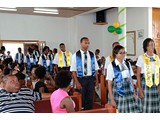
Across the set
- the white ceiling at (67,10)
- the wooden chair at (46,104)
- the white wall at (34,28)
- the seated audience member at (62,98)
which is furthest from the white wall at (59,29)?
the seated audience member at (62,98)

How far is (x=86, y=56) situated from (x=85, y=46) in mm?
178

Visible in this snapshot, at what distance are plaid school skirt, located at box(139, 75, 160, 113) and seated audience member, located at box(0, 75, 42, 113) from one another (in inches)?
64.2

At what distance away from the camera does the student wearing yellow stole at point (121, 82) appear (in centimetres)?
301

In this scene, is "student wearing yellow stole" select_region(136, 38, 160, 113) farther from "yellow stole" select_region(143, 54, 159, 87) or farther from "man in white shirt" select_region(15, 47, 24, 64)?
"man in white shirt" select_region(15, 47, 24, 64)

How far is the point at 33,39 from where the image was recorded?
9.91m

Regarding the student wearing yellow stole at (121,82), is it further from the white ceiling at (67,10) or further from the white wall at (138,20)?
the white ceiling at (67,10)

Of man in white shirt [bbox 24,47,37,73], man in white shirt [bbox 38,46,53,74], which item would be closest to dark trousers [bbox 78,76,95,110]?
man in white shirt [bbox 38,46,53,74]

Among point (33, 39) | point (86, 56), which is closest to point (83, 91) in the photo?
point (86, 56)

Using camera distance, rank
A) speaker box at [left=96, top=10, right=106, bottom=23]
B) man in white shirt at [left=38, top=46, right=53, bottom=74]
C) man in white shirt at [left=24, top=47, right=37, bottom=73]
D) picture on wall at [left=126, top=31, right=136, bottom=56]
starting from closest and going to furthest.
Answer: man in white shirt at [left=38, top=46, right=53, bottom=74]
picture on wall at [left=126, top=31, right=136, bottom=56]
man in white shirt at [left=24, top=47, right=37, bottom=73]
speaker box at [left=96, top=10, right=106, bottom=23]

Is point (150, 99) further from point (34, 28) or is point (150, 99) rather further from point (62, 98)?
point (34, 28)

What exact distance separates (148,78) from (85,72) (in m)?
1.09

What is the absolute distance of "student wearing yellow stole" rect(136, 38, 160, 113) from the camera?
3.20m

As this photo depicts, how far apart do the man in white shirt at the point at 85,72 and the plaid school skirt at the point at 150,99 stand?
0.91 m
